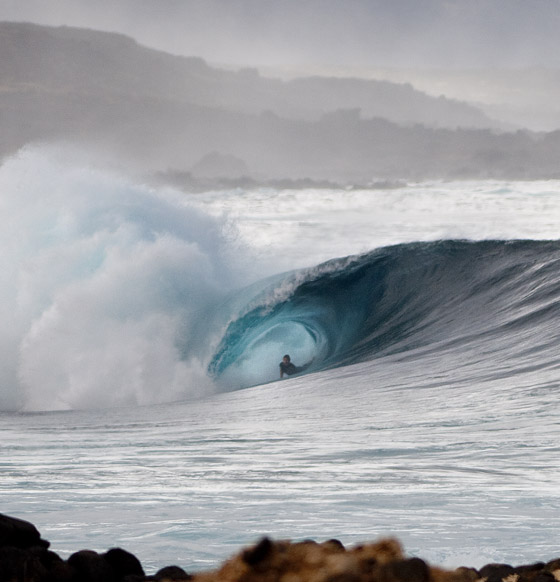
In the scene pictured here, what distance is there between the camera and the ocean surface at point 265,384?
13.1 feet

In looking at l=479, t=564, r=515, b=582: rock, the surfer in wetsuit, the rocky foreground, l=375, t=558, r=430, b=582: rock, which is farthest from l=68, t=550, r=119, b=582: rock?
the surfer in wetsuit

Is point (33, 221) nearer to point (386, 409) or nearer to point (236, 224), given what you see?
point (236, 224)

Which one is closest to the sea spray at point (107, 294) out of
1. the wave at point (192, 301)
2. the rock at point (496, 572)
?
the wave at point (192, 301)

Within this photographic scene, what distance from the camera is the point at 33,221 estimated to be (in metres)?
19.0

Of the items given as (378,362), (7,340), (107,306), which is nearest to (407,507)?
(378,362)

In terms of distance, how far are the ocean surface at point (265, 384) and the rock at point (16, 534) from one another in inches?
38.8

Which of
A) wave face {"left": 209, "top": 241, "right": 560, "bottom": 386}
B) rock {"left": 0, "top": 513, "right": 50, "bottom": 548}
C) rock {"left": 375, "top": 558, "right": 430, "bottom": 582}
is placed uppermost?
wave face {"left": 209, "top": 241, "right": 560, "bottom": 386}

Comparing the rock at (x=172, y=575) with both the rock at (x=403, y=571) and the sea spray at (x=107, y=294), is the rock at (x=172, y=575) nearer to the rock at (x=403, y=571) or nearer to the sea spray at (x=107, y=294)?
the rock at (x=403, y=571)

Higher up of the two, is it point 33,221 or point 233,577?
point 33,221

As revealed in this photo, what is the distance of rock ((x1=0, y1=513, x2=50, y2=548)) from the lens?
2107 millimetres

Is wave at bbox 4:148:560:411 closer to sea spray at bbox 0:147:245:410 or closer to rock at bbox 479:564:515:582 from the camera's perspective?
sea spray at bbox 0:147:245:410

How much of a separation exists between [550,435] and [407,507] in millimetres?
2807

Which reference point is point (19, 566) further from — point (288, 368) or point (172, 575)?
point (288, 368)

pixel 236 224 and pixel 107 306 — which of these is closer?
pixel 107 306
